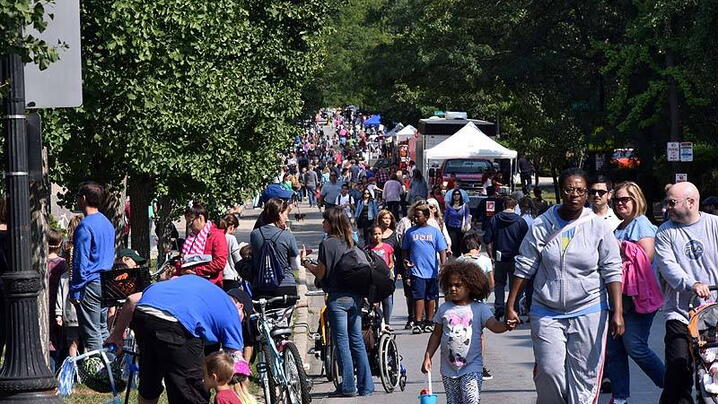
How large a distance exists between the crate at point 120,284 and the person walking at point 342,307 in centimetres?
197

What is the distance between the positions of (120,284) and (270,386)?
145 cm

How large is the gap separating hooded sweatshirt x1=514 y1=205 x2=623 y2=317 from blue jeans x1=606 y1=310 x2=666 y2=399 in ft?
5.52

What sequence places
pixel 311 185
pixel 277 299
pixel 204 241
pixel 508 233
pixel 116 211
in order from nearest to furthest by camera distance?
pixel 277 299 → pixel 204 241 → pixel 508 233 → pixel 116 211 → pixel 311 185

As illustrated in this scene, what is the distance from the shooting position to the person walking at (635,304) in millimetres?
10180

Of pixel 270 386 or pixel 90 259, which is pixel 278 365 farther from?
pixel 90 259

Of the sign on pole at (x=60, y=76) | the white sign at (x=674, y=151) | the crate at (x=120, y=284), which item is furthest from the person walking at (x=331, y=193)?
the sign on pole at (x=60, y=76)

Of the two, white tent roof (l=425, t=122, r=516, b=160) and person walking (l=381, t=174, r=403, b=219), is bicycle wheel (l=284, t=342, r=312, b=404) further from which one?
white tent roof (l=425, t=122, r=516, b=160)

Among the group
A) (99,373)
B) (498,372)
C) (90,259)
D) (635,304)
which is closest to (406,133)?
(498,372)

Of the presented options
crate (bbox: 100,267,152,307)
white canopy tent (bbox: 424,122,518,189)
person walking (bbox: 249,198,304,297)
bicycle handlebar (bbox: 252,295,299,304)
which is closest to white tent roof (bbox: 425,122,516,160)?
white canopy tent (bbox: 424,122,518,189)

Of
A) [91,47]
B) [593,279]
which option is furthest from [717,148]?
[593,279]

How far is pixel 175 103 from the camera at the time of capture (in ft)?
56.4

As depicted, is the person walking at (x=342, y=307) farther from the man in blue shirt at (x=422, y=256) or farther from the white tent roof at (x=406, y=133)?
the white tent roof at (x=406, y=133)

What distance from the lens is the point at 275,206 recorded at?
491 inches

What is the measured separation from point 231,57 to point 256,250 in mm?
12086
